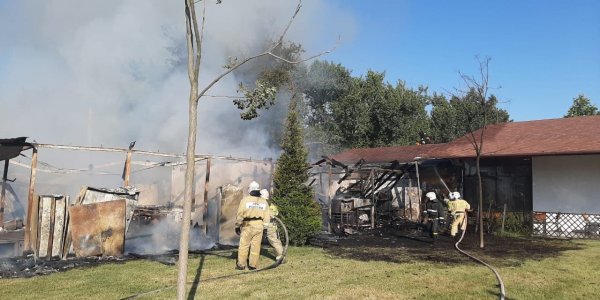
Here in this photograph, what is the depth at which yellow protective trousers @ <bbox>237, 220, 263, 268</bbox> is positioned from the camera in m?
9.05

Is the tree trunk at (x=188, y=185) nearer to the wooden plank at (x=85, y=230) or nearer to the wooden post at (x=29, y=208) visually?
the wooden plank at (x=85, y=230)

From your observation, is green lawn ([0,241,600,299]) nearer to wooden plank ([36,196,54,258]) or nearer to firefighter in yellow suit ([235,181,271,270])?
firefighter in yellow suit ([235,181,271,270])

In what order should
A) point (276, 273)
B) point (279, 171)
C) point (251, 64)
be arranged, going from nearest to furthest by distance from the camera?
1. point (276, 273)
2. point (279, 171)
3. point (251, 64)

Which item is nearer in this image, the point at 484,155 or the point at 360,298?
the point at 360,298

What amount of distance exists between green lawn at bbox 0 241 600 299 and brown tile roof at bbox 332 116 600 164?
5.92 metres

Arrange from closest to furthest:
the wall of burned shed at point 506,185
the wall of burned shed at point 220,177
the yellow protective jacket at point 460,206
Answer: the yellow protective jacket at point 460,206 < the wall of burned shed at point 220,177 < the wall of burned shed at point 506,185

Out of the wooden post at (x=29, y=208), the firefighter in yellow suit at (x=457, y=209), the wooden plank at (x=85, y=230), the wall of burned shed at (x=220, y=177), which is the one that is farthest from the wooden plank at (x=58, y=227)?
the firefighter in yellow suit at (x=457, y=209)

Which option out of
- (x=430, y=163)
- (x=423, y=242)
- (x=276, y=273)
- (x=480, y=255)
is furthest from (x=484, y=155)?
(x=276, y=273)

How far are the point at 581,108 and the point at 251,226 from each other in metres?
36.9

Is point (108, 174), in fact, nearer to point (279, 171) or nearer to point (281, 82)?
point (279, 171)

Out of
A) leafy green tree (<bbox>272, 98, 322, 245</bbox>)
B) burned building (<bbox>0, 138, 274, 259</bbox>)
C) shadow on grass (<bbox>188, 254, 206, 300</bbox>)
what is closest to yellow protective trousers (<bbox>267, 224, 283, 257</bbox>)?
shadow on grass (<bbox>188, 254, 206, 300</bbox>)

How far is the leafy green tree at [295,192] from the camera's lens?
1218cm

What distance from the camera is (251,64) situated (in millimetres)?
30312

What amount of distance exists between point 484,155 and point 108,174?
13785 mm
